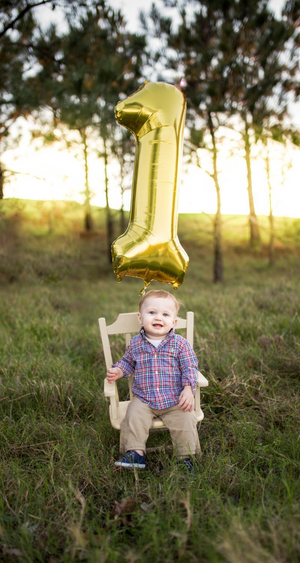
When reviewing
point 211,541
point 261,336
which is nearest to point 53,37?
point 261,336

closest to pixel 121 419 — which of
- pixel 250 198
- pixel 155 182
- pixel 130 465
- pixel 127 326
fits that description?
pixel 130 465

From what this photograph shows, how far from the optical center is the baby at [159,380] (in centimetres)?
229

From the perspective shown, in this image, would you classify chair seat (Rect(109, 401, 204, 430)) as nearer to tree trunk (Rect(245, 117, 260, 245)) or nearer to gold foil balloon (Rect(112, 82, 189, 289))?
gold foil balloon (Rect(112, 82, 189, 289))

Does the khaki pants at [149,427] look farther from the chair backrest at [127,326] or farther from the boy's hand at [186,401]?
the chair backrest at [127,326]

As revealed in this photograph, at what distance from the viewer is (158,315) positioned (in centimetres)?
242

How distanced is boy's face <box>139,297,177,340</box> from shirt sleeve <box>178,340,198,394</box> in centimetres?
17

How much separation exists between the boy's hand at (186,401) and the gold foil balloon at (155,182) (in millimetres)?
694

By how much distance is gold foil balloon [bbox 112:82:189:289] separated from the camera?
Result: 89.6 inches

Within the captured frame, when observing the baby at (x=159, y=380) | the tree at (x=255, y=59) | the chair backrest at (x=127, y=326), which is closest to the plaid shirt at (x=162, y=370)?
the baby at (x=159, y=380)

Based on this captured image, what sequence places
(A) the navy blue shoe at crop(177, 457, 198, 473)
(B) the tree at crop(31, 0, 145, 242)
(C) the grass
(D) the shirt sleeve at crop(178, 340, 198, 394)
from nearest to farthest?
1. (C) the grass
2. (A) the navy blue shoe at crop(177, 457, 198, 473)
3. (D) the shirt sleeve at crop(178, 340, 198, 394)
4. (B) the tree at crop(31, 0, 145, 242)

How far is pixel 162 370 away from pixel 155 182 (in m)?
1.15

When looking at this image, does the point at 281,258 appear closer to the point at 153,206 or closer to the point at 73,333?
the point at 73,333

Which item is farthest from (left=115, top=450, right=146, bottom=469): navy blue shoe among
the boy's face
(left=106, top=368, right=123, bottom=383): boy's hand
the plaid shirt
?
the boy's face

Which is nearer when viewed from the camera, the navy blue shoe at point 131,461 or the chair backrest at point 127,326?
the navy blue shoe at point 131,461
